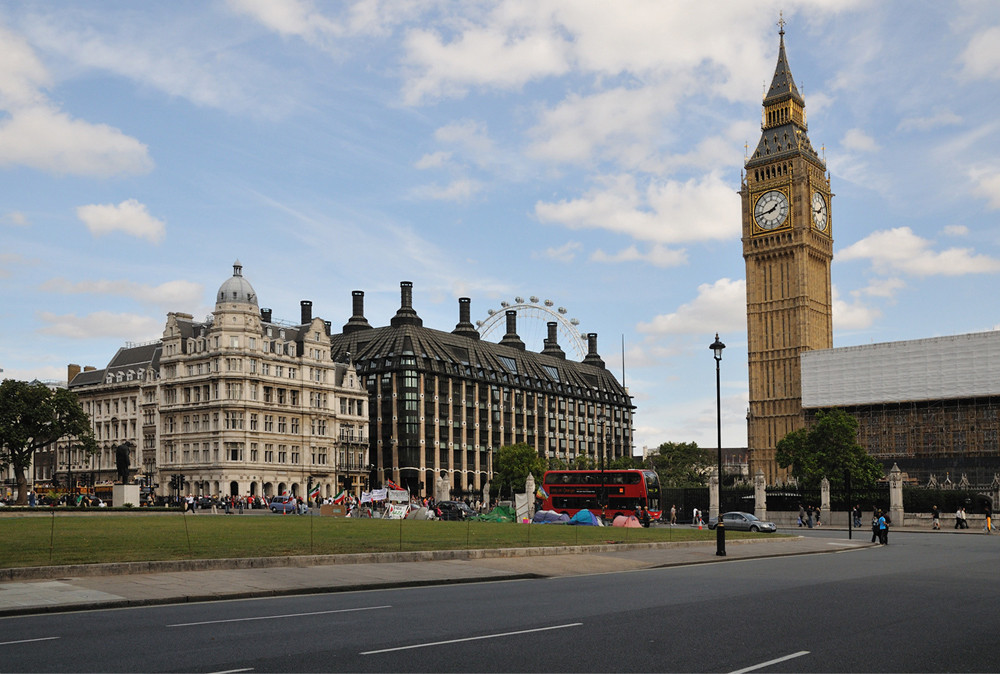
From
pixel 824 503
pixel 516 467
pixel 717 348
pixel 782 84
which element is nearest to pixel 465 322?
pixel 516 467

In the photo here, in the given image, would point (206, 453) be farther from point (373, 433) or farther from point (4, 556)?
point (4, 556)

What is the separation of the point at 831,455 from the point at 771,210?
197 ft

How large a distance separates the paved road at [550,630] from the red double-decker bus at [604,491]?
3940cm

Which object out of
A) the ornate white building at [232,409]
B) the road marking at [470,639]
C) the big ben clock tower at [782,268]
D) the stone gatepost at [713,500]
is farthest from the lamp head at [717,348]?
the big ben clock tower at [782,268]

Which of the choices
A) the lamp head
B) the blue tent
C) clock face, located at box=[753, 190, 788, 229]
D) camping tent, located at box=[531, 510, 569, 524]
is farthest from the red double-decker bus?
clock face, located at box=[753, 190, 788, 229]

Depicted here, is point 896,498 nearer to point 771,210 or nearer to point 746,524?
point 746,524

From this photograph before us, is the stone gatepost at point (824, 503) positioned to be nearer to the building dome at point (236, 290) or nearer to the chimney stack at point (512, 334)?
the building dome at point (236, 290)

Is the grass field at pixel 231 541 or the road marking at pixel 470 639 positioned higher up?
the road marking at pixel 470 639

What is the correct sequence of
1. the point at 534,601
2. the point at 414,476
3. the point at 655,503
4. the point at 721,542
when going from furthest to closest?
the point at 414,476
the point at 655,503
the point at 721,542
the point at 534,601

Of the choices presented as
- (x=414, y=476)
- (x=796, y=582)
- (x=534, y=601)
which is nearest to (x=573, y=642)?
(x=534, y=601)

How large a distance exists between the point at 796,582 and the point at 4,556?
20512 millimetres

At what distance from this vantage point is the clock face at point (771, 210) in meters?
144

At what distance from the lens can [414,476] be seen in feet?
404

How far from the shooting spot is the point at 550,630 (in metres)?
14.5
